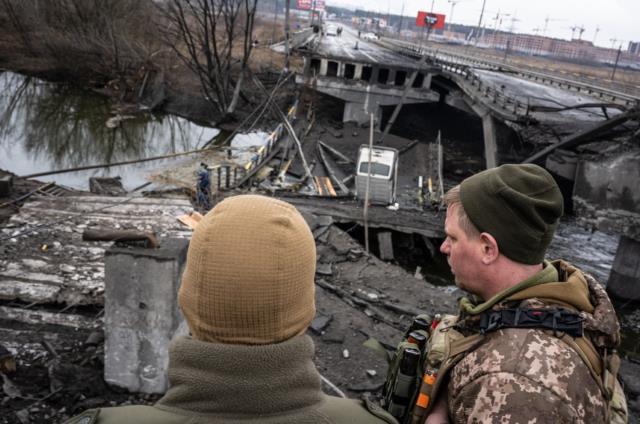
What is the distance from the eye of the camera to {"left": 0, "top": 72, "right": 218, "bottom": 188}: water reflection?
78.3 ft

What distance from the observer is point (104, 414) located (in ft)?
4.24

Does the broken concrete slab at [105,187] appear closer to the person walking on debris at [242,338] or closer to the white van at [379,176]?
the white van at [379,176]

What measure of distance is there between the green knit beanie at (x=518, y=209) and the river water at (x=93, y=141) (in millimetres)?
14379

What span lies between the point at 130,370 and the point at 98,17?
43.5 metres

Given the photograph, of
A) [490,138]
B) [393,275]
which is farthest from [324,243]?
[490,138]

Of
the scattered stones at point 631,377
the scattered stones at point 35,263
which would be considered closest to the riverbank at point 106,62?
the scattered stones at point 35,263

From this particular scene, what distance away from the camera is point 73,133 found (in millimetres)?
29328

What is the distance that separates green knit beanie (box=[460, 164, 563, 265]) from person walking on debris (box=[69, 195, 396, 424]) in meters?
0.96

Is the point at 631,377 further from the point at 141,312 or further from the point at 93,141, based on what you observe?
the point at 93,141

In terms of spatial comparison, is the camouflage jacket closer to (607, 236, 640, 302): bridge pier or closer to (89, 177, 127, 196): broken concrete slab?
(89, 177, 127, 196): broken concrete slab

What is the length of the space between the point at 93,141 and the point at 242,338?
101 feet

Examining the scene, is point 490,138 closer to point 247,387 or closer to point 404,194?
point 404,194

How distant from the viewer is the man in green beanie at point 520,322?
161 cm

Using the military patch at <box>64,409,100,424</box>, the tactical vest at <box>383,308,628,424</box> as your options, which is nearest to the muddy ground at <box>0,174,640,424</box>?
the tactical vest at <box>383,308,628,424</box>
